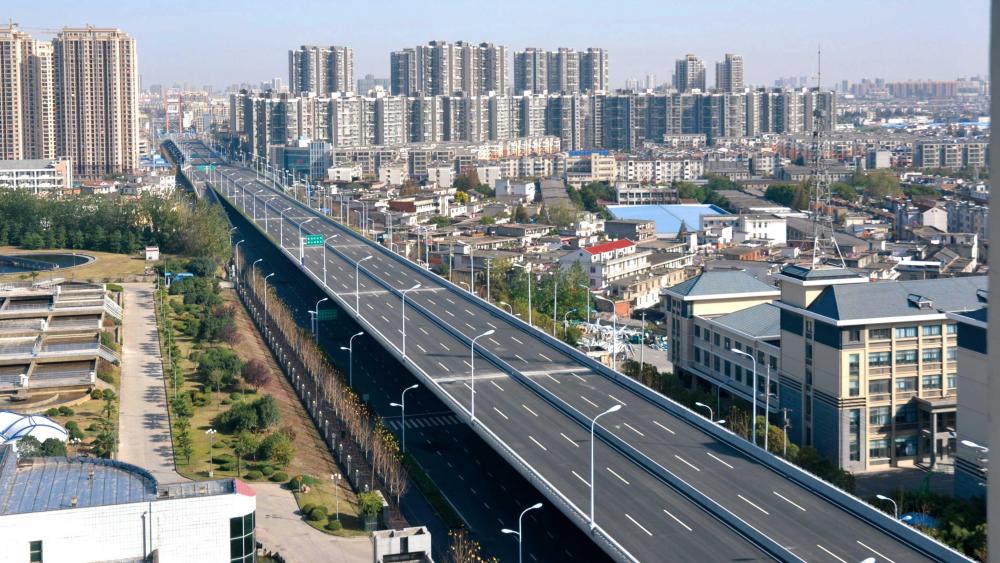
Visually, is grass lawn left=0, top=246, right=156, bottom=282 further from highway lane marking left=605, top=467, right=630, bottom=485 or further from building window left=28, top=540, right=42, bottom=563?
building window left=28, top=540, right=42, bottom=563

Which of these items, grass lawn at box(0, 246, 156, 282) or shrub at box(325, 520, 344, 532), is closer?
shrub at box(325, 520, 344, 532)

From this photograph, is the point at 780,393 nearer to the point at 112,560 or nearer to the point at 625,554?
the point at 625,554

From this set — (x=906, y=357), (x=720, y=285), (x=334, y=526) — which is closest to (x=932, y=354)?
(x=906, y=357)

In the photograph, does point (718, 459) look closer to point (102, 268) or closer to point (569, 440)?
point (569, 440)

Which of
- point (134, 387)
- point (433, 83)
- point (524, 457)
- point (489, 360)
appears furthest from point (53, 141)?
point (524, 457)

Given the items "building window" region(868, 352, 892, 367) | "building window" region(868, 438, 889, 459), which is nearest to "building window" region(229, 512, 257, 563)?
"building window" region(868, 438, 889, 459)

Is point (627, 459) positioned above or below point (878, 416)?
above
